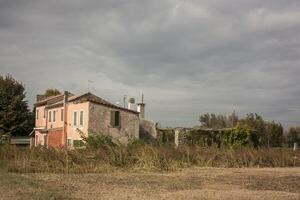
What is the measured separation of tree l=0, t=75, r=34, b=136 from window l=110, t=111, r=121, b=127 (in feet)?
61.3

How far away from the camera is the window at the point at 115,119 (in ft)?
178

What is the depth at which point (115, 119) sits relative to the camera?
178 feet

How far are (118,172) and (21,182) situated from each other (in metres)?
8.13

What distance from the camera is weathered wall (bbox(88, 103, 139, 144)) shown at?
5266 cm

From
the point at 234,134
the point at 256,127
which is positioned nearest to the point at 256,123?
the point at 256,127

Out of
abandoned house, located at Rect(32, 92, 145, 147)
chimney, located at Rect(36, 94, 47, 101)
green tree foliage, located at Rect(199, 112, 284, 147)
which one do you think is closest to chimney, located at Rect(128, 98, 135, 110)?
abandoned house, located at Rect(32, 92, 145, 147)

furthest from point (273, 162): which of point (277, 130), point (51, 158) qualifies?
point (277, 130)

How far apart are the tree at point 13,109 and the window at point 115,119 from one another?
1870 centimetres

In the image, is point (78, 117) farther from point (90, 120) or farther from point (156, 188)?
point (156, 188)

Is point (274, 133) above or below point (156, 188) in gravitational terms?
above

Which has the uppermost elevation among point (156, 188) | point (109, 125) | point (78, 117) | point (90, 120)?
point (78, 117)

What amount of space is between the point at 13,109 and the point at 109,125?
20.2 m

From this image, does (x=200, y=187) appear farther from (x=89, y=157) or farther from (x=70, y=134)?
(x=70, y=134)

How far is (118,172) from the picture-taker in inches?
1091
